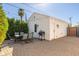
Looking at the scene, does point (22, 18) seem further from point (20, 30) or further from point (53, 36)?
point (53, 36)

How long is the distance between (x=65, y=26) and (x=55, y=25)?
0.25 metres

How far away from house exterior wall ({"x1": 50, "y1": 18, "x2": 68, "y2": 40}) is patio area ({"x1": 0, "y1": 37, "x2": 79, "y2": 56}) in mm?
172

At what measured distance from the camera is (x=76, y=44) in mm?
4121

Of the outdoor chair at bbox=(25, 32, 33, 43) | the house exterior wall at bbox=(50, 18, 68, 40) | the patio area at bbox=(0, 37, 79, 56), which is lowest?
the patio area at bbox=(0, 37, 79, 56)

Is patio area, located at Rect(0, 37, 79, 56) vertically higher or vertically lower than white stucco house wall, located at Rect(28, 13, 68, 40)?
lower

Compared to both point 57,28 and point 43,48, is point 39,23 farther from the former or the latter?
point 43,48

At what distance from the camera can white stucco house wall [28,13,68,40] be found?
4188 mm

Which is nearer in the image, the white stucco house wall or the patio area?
the patio area

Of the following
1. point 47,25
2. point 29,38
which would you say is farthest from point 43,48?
point 47,25

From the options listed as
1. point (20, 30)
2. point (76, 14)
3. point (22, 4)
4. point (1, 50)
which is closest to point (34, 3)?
point (22, 4)

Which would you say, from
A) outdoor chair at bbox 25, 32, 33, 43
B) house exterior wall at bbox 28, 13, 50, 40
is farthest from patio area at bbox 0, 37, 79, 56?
house exterior wall at bbox 28, 13, 50, 40

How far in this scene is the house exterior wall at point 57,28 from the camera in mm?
4227

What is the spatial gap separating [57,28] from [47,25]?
A: 25 cm

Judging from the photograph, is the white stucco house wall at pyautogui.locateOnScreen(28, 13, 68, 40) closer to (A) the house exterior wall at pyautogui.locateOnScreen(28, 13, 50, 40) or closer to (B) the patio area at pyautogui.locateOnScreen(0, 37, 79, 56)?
(A) the house exterior wall at pyautogui.locateOnScreen(28, 13, 50, 40)
